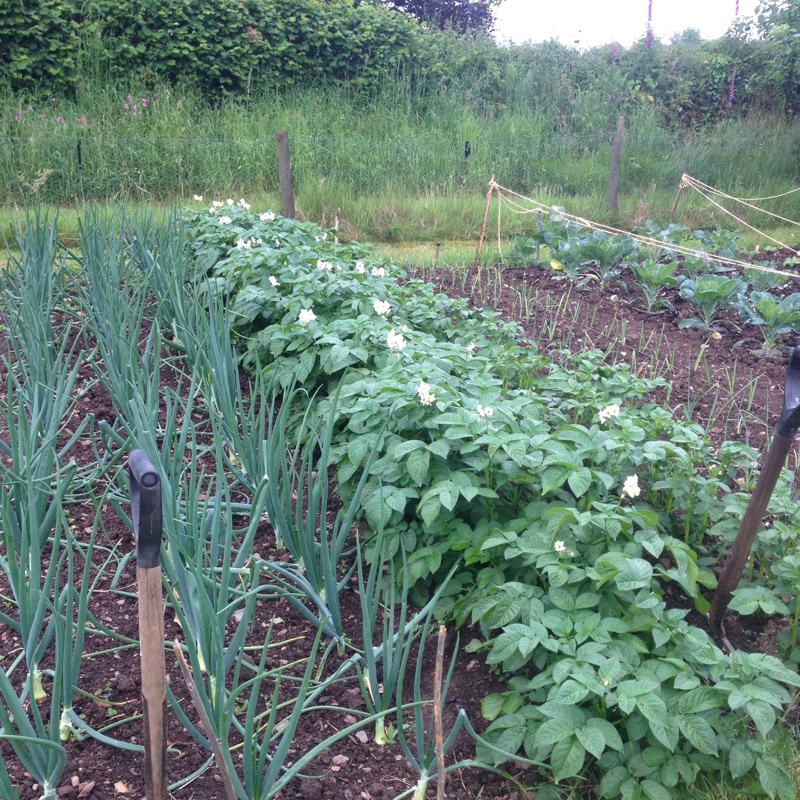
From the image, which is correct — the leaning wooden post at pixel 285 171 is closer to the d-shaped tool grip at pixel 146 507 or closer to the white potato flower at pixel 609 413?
the white potato flower at pixel 609 413

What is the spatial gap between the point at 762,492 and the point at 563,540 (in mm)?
467

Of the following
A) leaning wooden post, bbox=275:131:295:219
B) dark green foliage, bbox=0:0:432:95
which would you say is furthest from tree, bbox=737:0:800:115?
leaning wooden post, bbox=275:131:295:219

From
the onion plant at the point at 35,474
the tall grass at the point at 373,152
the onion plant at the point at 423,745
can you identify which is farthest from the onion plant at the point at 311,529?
the tall grass at the point at 373,152

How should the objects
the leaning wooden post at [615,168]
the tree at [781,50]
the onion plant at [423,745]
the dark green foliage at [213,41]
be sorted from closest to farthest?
the onion plant at [423,745] < the leaning wooden post at [615,168] < the dark green foliage at [213,41] < the tree at [781,50]

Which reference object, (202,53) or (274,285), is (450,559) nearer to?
(274,285)

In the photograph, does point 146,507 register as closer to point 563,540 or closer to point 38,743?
point 38,743

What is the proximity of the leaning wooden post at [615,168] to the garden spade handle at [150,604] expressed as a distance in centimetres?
748

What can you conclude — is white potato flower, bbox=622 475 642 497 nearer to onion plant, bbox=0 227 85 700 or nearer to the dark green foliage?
onion plant, bbox=0 227 85 700

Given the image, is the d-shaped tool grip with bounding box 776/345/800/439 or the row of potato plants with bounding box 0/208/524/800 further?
the d-shaped tool grip with bounding box 776/345/800/439

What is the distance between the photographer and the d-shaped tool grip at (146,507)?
0.97 m

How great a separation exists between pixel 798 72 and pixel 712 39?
9.70 ft

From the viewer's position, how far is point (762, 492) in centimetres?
180

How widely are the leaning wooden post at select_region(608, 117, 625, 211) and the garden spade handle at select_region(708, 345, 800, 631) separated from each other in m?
6.42

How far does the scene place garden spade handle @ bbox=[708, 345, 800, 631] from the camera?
1.70 m
